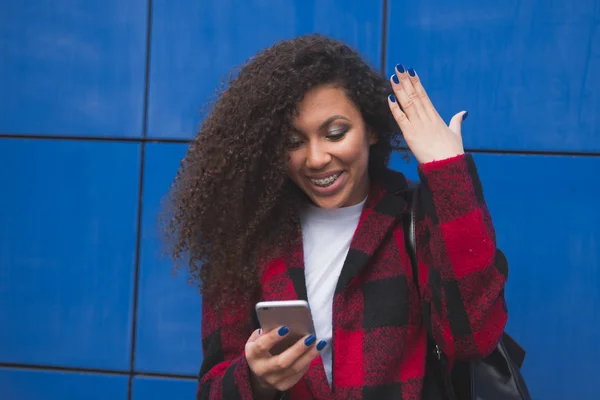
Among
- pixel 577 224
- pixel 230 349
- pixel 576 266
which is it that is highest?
pixel 577 224

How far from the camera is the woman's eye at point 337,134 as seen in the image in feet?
5.20

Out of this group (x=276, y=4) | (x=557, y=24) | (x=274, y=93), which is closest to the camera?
(x=274, y=93)

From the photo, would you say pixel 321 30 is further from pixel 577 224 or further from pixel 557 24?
pixel 577 224

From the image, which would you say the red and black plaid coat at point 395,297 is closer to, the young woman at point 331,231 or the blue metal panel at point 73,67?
the young woman at point 331,231

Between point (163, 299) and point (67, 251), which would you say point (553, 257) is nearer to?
point (163, 299)

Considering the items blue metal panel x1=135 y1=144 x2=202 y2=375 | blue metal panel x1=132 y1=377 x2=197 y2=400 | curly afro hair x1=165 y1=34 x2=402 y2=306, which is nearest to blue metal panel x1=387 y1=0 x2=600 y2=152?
curly afro hair x1=165 y1=34 x2=402 y2=306

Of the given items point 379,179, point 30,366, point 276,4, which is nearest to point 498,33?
point 276,4

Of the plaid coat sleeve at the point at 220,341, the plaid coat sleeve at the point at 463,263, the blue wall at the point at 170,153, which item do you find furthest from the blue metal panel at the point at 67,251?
the plaid coat sleeve at the point at 463,263

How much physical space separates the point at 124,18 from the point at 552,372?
2.25m

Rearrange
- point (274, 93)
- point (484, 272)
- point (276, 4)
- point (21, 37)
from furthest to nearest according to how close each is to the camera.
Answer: point (21, 37) < point (276, 4) < point (274, 93) < point (484, 272)

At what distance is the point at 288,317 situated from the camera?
1263mm

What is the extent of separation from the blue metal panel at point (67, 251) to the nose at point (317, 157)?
50.0 inches

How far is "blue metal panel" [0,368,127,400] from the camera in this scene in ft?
8.81

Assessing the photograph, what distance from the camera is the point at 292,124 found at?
1613mm
